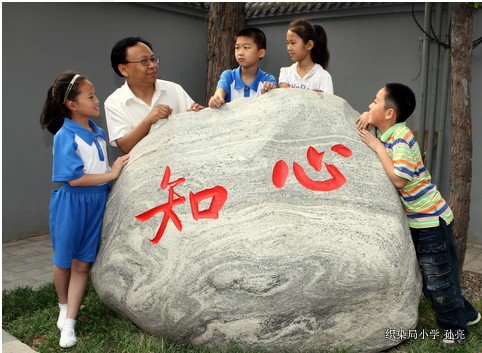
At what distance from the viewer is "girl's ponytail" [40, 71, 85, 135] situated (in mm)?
3021

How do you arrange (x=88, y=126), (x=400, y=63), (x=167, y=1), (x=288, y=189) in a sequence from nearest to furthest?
1. (x=288, y=189)
2. (x=88, y=126)
3. (x=400, y=63)
4. (x=167, y=1)

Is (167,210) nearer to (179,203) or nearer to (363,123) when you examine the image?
(179,203)

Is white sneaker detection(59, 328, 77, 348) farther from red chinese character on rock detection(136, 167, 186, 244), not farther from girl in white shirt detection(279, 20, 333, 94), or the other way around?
girl in white shirt detection(279, 20, 333, 94)

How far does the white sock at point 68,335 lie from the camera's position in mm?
3014

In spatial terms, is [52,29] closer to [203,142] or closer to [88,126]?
[88,126]

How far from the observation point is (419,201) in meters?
2.92

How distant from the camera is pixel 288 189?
272cm

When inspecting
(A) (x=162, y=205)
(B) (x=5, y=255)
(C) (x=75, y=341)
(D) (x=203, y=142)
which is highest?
(D) (x=203, y=142)

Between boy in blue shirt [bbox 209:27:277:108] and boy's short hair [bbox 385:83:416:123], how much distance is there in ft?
2.67

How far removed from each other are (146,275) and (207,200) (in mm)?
540

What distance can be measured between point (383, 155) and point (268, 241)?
905 millimetres

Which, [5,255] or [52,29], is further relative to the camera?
[52,29]

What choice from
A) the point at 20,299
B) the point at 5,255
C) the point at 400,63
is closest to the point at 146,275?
the point at 20,299

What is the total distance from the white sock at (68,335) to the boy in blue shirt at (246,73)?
174cm
